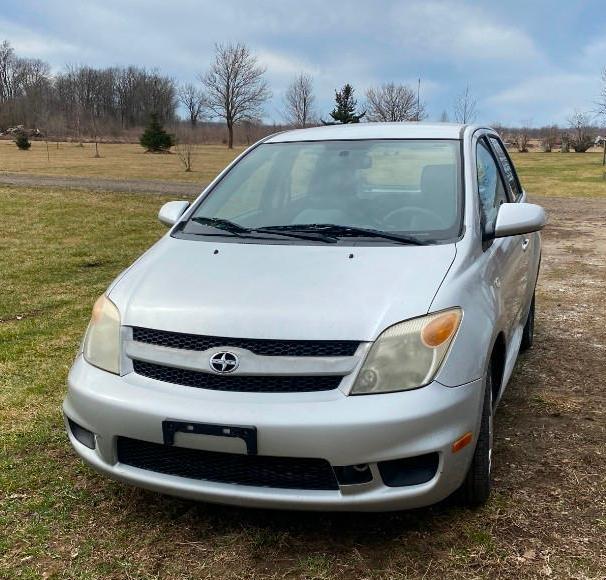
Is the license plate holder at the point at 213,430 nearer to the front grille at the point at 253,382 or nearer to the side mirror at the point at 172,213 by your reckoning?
the front grille at the point at 253,382

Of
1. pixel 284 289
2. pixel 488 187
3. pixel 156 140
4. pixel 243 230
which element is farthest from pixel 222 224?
pixel 156 140

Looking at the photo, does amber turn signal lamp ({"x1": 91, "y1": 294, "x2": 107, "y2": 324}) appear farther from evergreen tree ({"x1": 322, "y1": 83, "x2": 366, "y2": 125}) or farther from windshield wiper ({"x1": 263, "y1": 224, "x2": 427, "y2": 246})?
evergreen tree ({"x1": 322, "y1": 83, "x2": 366, "y2": 125})

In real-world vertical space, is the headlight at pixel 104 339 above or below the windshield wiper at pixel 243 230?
below

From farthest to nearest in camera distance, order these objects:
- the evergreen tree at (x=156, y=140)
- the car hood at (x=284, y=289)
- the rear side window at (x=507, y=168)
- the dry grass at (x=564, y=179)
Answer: the evergreen tree at (x=156, y=140) < the dry grass at (x=564, y=179) < the rear side window at (x=507, y=168) < the car hood at (x=284, y=289)

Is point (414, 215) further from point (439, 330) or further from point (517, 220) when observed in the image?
point (439, 330)

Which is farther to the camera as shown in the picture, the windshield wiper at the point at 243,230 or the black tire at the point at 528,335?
the black tire at the point at 528,335

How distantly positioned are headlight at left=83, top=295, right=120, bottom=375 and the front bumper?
0.09 meters

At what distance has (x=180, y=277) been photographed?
2756 mm

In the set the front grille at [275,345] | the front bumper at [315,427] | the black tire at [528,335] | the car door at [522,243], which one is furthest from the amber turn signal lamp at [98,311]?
the black tire at [528,335]

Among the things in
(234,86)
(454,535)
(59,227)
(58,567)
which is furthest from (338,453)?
(234,86)

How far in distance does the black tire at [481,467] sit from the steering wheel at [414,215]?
0.80m

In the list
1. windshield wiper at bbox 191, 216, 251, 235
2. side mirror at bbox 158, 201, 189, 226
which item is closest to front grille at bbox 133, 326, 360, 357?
windshield wiper at bbox 191, 216, 251, 235

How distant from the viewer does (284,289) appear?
99.7 inches

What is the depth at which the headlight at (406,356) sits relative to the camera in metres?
2.28
